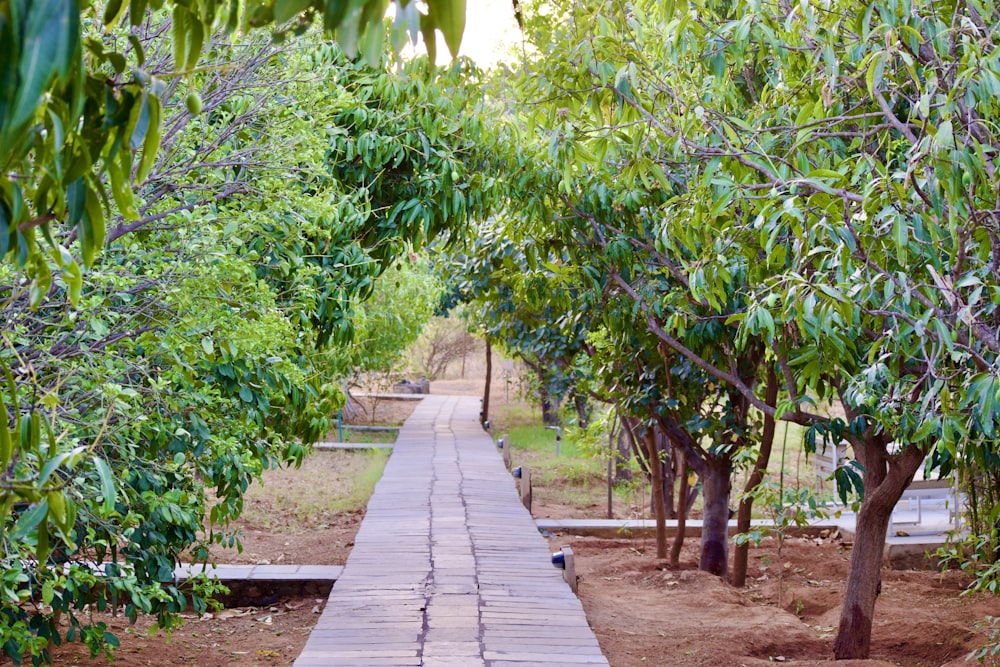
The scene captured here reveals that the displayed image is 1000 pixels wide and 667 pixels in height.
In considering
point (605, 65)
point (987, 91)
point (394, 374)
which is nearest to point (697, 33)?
point (605, 65)

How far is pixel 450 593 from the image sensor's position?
611 centimetres

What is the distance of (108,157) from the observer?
4.93 feet

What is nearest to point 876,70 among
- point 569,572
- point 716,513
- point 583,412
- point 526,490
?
point 569,572

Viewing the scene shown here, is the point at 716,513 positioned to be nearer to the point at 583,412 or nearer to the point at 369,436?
the point at 583,412

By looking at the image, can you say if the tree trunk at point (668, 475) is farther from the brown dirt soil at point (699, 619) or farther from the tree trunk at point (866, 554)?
the tree trunk at point (866, 554)

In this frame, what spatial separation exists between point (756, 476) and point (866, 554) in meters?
2.04

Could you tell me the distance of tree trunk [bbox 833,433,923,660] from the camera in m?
6.04

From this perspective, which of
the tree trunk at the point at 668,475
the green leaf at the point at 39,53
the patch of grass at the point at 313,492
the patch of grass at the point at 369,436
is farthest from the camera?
the patch of grass at the point at 369,436

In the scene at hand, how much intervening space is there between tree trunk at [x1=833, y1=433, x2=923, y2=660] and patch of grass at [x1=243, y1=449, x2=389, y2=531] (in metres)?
6.10

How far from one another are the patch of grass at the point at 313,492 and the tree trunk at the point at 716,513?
14.3 ft

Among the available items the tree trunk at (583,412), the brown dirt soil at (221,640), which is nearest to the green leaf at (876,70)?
the brown dirt soil at (221,640)

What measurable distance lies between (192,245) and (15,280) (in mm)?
893

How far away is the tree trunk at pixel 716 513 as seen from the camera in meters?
9.03

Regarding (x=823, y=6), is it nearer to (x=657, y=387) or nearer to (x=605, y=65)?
(x=605, y=65)
